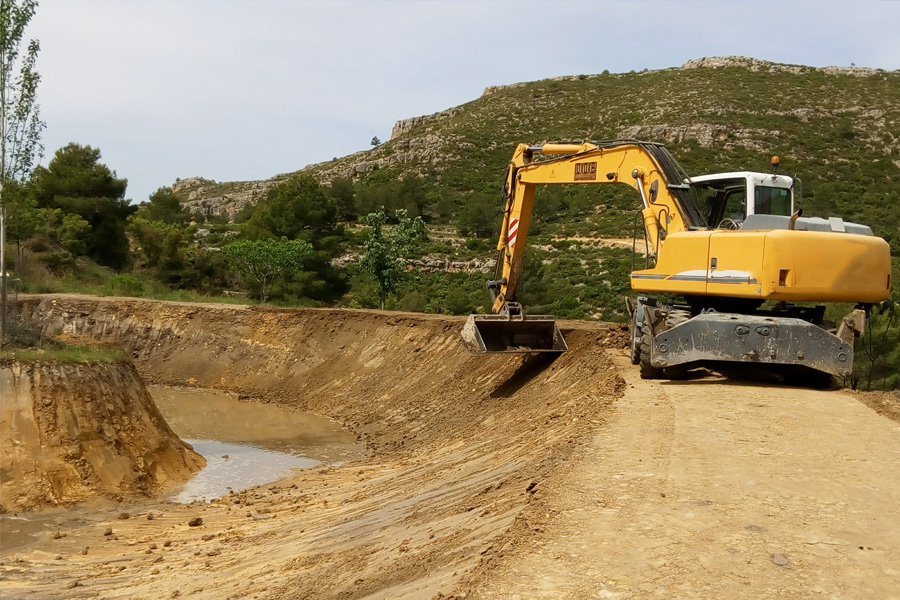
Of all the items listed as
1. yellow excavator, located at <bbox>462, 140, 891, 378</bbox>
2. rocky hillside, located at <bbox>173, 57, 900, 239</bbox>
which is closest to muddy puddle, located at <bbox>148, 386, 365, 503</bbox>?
yellow excavator, located at <bbox>462, 140, 891, 378</bbox>

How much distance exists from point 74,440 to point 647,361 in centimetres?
931

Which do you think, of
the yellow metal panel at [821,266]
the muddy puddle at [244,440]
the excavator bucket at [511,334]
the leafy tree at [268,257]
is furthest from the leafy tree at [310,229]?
the yellow metal panel at [821,266]

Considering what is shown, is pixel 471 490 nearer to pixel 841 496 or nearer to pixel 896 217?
pixel 841 496

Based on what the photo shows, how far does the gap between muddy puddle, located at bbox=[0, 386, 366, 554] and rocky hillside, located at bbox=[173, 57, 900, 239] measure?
33.9 meters

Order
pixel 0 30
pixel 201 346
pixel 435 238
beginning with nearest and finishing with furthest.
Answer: pixel 0 30 → pixel 201 346 → pixel 435 238

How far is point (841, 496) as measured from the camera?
7121 millimetres

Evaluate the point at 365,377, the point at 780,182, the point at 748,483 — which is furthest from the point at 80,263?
the point at 748,483

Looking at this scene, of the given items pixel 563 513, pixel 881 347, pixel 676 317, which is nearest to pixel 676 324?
pixel 676 317

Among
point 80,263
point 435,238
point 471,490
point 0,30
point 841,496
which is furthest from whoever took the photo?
point 435,238

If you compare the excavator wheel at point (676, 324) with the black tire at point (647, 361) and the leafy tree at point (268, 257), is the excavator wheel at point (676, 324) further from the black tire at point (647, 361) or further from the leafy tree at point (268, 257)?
the leafy tree at point (268, 257)

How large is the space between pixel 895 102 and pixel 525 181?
2294 inches

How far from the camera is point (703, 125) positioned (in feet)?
201

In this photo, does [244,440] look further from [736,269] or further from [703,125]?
[703,125]

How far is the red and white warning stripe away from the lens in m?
17.4
